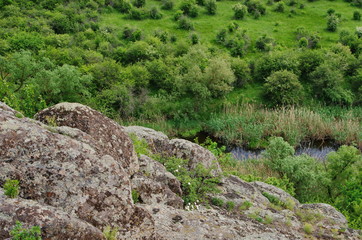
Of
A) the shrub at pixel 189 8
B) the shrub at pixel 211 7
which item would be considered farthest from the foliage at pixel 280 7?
the shrub at pixel 189 8

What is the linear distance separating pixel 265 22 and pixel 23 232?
6849cm

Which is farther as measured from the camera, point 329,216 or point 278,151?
point 278,151

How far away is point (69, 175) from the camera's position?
1010 cm

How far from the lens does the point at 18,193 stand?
9406 mm

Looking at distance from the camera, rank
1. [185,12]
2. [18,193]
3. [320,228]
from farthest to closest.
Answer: [185,12], [320,228], [18,193]

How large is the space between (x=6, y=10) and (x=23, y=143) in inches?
2501

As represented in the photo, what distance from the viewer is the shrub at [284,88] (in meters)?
45.7

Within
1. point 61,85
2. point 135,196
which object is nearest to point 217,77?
point 61,85

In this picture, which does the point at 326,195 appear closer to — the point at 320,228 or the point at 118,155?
the point at 320,228

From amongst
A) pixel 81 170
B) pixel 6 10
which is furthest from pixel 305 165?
pixel 6 10

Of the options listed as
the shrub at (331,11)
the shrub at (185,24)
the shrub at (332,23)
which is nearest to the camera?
the shrub at (332,23)

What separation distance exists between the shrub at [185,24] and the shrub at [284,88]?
25027 millimetres

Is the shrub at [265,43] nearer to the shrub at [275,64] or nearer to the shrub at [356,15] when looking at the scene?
the shrub at [275,64]

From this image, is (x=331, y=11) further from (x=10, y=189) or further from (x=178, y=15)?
(x=10, y=189)
